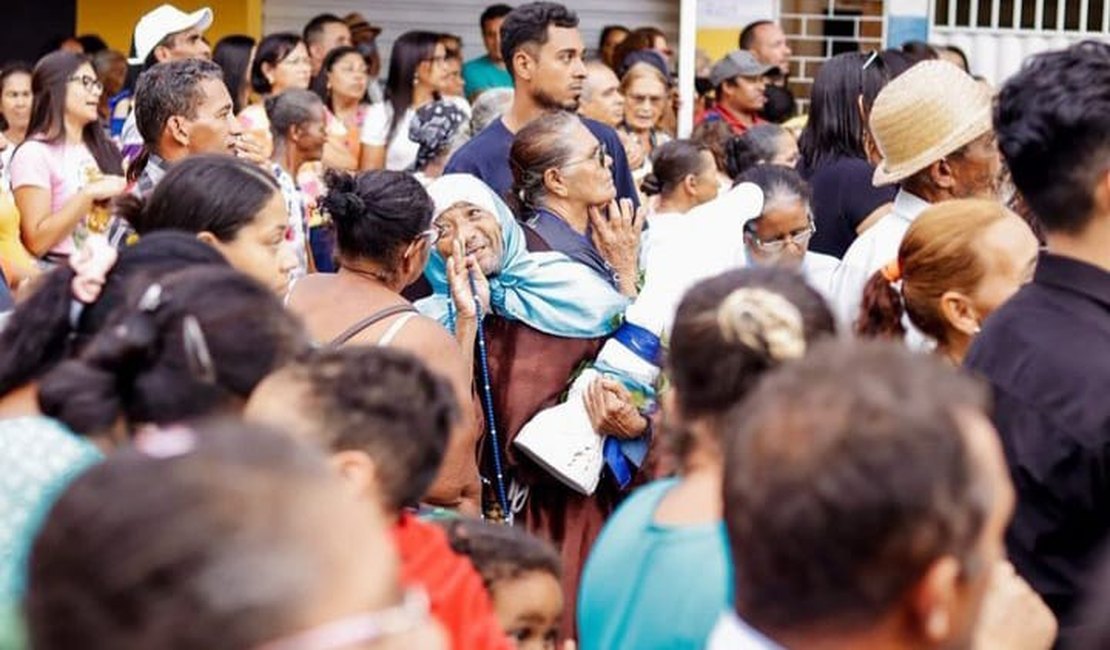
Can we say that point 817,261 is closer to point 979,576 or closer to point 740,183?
point 740,183

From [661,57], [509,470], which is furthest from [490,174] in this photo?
[661,57]

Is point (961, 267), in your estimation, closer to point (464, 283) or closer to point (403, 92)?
point (464, 283)

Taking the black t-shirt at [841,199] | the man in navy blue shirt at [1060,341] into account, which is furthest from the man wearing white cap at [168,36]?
the man in navy blue shirt at [1060,341]

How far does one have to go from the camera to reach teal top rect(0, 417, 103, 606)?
2.79 meters

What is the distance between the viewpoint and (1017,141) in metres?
3.32

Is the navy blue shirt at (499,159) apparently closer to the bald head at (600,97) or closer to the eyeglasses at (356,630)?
the bald head at (600,97)

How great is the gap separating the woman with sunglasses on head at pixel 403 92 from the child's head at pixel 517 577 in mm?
5864

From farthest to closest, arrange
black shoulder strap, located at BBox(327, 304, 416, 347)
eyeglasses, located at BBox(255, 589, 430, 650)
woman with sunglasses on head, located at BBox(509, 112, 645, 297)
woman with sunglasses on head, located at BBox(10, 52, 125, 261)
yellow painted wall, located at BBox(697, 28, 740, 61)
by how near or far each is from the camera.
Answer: yellow painted wall, located at BBox(697, 28, 740, 61), woman with sunglasses on head, located at BBox(10, 52, 125, 261), woman with sunglasses on head, located at BBox(509, 112, 645, 297), black shoulder strap, located at BBox(327, 304, 416, 347), eyeglasses, located at BBox(255, 589, 430, 650)

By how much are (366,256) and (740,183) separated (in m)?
1.82

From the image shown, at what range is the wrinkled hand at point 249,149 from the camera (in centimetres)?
632

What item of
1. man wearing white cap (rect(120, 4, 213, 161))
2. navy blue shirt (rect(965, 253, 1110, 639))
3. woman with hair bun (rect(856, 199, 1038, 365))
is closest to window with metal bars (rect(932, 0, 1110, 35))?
man wearing white cap (rect(120, 4, 213, 161))

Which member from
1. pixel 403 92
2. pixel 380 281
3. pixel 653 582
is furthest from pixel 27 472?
pixel 403 92

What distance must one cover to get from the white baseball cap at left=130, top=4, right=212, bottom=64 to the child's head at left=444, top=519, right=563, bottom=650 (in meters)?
4.80

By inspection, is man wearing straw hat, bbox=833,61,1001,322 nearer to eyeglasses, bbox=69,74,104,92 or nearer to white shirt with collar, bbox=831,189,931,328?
white shirt with collar, bbox=831,189,931,328
